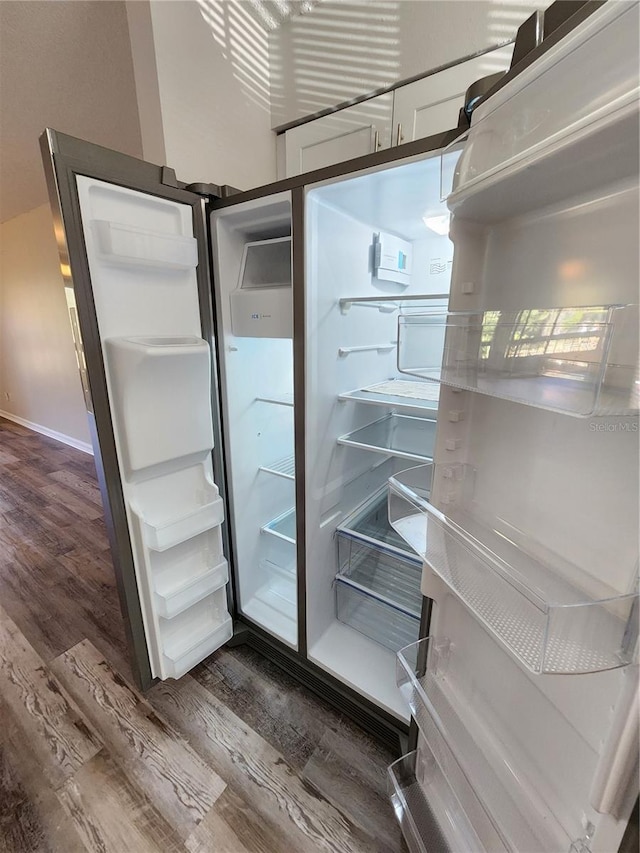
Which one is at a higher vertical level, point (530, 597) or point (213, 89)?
point (213, 89)

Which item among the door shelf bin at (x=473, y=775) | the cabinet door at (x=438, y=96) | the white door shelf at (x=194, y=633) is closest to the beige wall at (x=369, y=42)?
the cabinet door at (x=438, y=96)

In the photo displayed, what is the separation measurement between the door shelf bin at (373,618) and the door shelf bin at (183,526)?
562 mm

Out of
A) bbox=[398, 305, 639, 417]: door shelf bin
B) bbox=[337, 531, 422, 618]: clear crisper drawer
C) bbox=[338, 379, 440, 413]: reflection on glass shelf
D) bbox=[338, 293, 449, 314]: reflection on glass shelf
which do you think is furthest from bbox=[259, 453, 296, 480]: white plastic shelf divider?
bbox=[398, 305, 639, 417]: door shelf bin

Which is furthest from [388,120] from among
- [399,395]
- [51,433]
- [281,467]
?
[51,433]

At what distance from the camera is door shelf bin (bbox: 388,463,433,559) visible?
2.61 ft

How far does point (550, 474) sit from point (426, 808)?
968 millimetres

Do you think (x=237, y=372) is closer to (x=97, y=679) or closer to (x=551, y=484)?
(x=551, y=484)

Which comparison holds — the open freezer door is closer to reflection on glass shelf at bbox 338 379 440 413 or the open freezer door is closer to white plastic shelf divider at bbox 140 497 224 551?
white plastic shelf divider at bbox 140 497 224 551

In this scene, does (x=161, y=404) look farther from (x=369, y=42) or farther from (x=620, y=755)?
(x=369, y=42)

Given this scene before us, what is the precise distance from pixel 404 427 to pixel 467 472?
34.9 inches

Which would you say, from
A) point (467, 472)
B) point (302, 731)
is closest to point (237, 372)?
point (467, 472)

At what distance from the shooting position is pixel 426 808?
0.94 m

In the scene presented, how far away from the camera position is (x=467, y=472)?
773 mm

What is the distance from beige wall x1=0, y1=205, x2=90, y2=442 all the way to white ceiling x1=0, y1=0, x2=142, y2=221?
1.66 m
